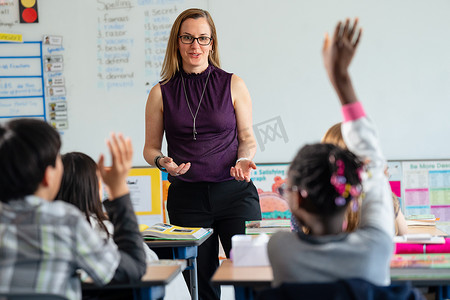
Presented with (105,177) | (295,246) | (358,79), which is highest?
(358,79)

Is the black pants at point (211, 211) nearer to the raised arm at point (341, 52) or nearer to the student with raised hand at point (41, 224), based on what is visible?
the student with raised hand at point (41, 224)

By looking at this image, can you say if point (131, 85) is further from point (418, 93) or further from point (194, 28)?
point (418, 93)

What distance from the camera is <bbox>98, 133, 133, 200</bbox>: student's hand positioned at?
1.52m

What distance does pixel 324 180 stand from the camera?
1394 mm

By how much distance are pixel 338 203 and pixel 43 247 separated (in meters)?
0.75

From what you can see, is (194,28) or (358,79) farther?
(358,79)

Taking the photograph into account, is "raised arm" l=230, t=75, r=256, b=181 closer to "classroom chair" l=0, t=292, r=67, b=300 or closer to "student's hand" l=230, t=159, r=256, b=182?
"student's hand" l=230, t=159, r=256, b=182

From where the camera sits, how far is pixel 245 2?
4262mm

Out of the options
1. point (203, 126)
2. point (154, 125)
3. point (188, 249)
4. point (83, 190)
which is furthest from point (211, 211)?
point (83, 190)

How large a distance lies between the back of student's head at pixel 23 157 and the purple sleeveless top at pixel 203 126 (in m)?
1.15

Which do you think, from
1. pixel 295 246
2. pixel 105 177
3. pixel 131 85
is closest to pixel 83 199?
pixel 105 177

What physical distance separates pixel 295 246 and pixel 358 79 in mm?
3064

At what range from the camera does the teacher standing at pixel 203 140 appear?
260cm

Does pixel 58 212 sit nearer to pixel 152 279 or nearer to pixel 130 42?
pixel 152 279
